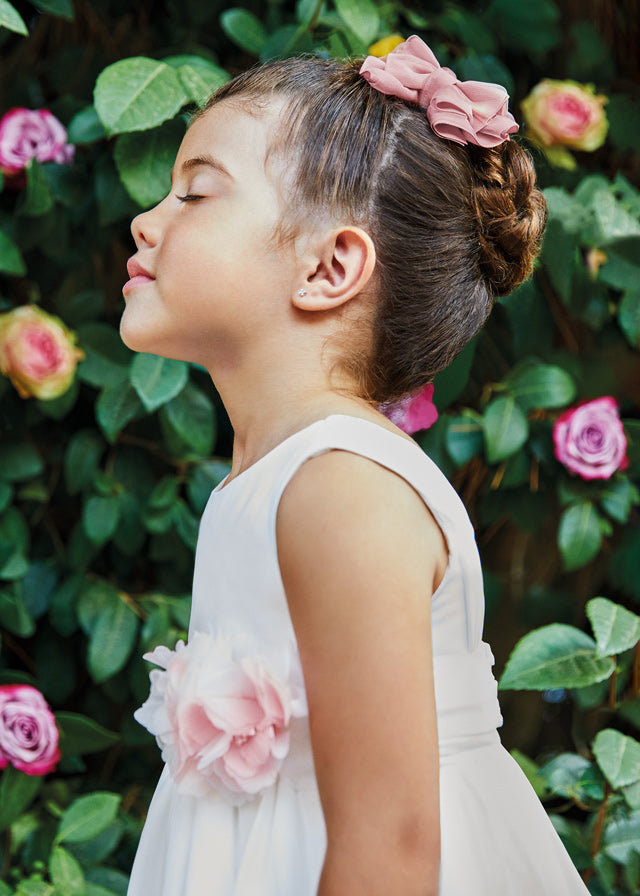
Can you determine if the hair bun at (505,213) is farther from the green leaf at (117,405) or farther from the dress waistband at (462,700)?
the green leaf at (117,405)

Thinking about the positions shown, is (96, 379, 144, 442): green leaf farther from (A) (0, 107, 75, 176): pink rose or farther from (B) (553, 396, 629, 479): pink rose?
(B) (553, 396, 629, 479): pink rose

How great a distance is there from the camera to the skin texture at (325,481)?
22.5 inches

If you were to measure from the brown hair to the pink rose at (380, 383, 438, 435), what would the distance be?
0.29ft

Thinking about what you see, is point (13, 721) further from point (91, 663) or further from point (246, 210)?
point (246, 210)

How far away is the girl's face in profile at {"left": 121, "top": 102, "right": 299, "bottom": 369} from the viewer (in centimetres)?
73

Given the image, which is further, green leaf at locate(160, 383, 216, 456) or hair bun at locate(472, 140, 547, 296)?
green leaf at locate(160, 383, 216, 456)

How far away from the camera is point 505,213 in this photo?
821 mm

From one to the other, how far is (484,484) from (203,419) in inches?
17.2

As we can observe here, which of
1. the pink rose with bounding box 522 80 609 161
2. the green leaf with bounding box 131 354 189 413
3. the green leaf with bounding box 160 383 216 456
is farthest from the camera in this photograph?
the pink rose with bounding box 522 80 609 161

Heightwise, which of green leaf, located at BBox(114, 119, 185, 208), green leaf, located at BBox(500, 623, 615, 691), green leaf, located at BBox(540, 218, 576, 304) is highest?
green leaf, located at BBox(114, 119, 185, 208)

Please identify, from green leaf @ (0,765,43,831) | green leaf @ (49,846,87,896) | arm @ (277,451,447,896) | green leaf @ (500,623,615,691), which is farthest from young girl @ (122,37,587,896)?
green leaf @ (0,765,43,831)

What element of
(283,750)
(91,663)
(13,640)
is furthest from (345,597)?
A: (13,640)

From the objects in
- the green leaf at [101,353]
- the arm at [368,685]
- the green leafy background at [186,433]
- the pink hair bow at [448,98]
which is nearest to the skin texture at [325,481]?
the arm at [368,685]

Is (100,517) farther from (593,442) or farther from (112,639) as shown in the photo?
(593,442)
